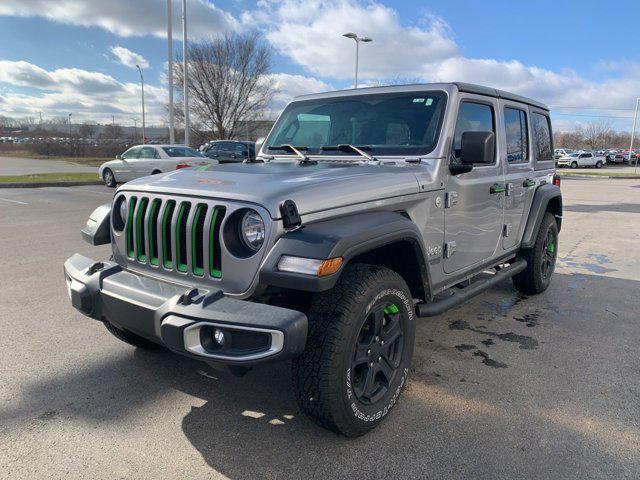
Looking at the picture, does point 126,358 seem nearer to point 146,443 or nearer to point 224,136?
point 146,443

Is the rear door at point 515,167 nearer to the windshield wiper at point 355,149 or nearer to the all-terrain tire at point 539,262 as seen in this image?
the all-terrain tire at point 539,262

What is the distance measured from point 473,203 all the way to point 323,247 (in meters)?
1.89

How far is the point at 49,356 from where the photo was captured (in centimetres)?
362

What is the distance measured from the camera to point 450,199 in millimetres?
3480

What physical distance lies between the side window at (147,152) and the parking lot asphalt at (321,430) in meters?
12.6

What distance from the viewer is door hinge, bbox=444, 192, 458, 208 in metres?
3.45

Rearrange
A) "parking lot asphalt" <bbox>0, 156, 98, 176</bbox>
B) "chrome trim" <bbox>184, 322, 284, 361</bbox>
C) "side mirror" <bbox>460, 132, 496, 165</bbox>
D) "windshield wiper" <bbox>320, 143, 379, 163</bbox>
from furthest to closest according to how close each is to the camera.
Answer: "parking lot asphalt" <bbox>0, 156, 98, 176</bbox> < "windshield wiper" <bbox>320, 143, 379, 163</bbox> < "side mirror" <bbox>460, 132, 496, 165</bbox> < "chrome trim" <bbox>184, 322, 284, 361</bbox>

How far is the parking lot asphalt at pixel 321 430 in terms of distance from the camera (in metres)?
2.47

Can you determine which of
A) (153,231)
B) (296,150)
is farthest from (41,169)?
(153,231)

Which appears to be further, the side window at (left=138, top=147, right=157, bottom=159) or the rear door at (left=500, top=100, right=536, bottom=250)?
the side window at (left=138, top=147, right=157, bottom=159)

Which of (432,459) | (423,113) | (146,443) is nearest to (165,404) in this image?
(146,443)

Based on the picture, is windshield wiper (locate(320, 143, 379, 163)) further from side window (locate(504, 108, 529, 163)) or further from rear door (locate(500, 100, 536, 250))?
side window (locate(504, 108, 529, 163))

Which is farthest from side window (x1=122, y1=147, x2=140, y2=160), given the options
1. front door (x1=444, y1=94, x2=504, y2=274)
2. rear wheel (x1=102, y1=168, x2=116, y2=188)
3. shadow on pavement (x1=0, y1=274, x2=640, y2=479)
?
front door (x1=444, y1=94, x2=504, y2=274)

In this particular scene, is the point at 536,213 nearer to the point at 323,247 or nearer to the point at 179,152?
the point at 323,247
